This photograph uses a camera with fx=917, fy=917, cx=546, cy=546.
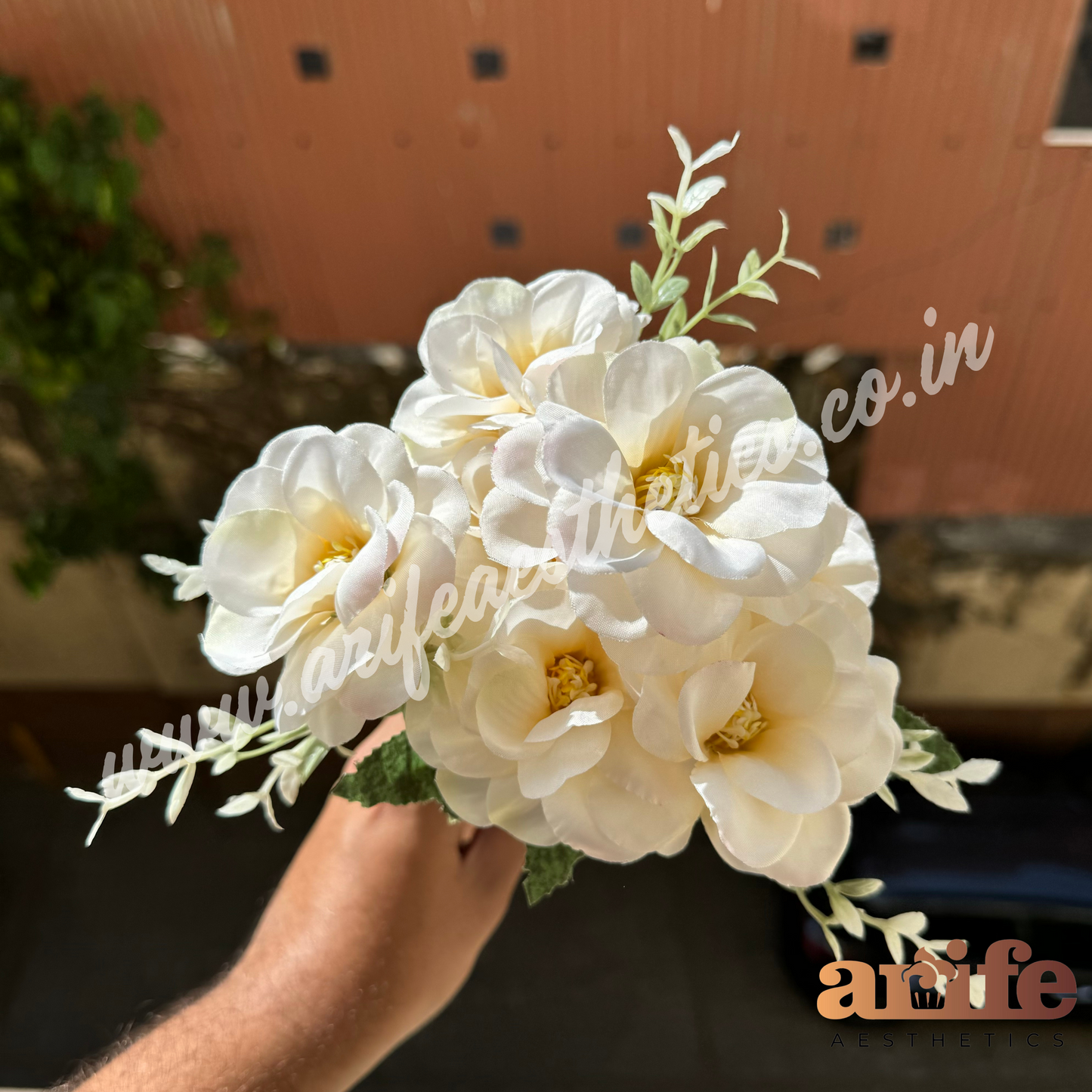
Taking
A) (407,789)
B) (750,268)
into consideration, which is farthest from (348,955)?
(750,268)

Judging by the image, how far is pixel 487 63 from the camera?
40.6 inches

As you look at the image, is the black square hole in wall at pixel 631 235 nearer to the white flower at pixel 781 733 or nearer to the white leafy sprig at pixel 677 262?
the white leafy sprig at pixel 677 262

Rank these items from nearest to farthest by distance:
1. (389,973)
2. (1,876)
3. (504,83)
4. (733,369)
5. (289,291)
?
1. (733,369)
2. (389,973)
3. (504,83)
4. (289,291)
5. (1,876)

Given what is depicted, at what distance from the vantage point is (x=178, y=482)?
1.47 m

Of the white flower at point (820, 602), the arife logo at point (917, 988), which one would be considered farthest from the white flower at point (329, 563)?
the arife logo at point (917, 988)

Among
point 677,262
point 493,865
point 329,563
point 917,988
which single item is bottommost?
point 917,988

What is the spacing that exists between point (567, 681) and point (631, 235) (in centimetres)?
82

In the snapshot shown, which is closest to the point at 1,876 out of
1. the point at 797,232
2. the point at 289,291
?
the point at 289,291

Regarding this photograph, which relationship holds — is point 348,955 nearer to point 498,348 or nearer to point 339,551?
point 339,551

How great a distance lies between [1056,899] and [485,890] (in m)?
1.09

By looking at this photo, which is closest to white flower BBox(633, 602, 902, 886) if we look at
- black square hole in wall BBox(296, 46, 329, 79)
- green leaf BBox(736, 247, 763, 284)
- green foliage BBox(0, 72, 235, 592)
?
green leaf BBox(736, 247, 763, 284)

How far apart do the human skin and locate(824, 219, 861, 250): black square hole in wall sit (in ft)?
2.66

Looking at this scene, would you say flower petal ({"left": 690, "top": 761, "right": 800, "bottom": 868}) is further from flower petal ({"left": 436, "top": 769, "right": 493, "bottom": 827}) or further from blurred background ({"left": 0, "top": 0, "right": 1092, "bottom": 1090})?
blurred background ({"left": 0, "top": 0, "right": 1092, "bottom": 1090})

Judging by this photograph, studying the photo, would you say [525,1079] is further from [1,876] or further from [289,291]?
[289,291]
